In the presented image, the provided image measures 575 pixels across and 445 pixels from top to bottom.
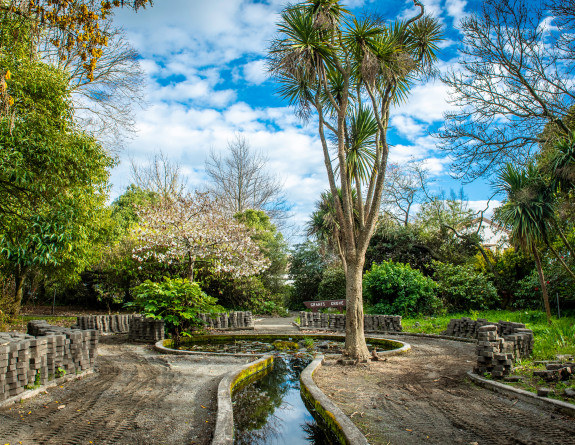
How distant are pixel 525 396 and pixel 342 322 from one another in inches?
342

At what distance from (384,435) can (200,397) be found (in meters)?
2.32

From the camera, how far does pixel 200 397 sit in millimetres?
4770

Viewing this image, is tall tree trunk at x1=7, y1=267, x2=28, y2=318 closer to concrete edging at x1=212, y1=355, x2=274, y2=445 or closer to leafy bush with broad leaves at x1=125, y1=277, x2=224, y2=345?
leafy bush with broad leaves at x1=125, y1=277, x2=224, y2=345

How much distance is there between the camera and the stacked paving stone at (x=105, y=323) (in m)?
11.2

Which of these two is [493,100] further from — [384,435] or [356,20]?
[384,435]

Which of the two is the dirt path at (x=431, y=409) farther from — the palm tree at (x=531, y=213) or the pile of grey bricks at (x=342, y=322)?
the palm tree at (x=531, y=213)

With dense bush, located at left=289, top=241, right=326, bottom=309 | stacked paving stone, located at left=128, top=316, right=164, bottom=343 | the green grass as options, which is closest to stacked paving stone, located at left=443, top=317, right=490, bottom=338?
the green grass

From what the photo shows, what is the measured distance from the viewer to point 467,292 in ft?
49.9

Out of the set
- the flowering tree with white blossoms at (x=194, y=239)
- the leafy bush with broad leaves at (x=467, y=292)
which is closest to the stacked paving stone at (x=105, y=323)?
the flowering tree with white blossoms at (x=194, y=239)

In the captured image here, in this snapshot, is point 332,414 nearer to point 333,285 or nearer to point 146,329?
point 146,329

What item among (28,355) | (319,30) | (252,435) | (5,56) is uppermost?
(319,30)

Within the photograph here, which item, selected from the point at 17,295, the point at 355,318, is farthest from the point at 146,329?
the point at 17,295

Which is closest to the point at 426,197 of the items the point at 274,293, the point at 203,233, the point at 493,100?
the point at 274,293

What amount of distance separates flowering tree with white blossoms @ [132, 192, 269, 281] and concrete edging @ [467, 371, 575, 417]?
33.5 feet
